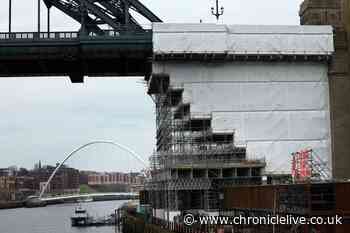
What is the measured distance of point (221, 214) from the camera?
6431 centimetres

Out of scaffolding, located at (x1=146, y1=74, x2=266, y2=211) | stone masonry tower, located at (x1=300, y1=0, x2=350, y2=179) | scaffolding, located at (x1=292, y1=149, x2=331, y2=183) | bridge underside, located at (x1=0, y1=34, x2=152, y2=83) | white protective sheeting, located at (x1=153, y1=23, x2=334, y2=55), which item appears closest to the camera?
scaffolding, located at (x1=292, y1=149, x2=331, y2=183)

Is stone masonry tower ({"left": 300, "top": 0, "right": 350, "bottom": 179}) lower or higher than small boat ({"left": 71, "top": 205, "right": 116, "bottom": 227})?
higher

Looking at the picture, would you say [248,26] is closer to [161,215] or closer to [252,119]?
[252,119]

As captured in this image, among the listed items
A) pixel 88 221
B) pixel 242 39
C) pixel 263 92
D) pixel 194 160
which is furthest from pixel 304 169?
pixel 88 221

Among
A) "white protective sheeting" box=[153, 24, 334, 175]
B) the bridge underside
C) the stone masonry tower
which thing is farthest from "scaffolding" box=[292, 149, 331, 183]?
the bridge underside

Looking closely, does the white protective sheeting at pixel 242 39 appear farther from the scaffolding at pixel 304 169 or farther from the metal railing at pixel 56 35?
the scaffolding at pixel 304 169

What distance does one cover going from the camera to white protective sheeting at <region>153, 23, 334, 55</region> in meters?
68.9

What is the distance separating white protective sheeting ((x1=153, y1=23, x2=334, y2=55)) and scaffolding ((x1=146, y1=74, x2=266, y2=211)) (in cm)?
446

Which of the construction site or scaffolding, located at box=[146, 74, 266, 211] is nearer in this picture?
scaffolding, located at box=[146, 74, 266, 211]

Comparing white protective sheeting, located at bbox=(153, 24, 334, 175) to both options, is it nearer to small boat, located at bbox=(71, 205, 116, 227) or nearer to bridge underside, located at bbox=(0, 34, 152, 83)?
bridge underside, located at bbox=(0, 34, 152, 83)

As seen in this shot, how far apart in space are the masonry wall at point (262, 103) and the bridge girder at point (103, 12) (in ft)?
26.4

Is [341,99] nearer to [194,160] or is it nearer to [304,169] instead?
[194,160]

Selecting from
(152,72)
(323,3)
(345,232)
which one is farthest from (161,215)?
(345,232)

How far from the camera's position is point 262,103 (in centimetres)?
7150
